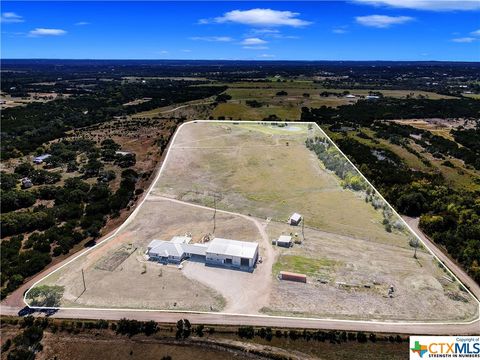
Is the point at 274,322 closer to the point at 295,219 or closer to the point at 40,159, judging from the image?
the point at 295,219

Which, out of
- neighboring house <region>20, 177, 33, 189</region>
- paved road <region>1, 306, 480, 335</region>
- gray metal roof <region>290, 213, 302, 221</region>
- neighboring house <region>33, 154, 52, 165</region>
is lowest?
paved road <region>1, 306, 480, 335</region>

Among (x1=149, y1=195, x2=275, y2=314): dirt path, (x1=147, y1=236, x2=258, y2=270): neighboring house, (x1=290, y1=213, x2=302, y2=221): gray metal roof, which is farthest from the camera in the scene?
(x1=290, y1=213, x2=302, y2=221): gray metal roof

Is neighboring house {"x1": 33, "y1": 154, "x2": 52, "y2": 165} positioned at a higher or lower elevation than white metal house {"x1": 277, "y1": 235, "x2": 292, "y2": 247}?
higher

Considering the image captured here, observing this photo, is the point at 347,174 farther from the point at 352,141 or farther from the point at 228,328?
the point at 228,328

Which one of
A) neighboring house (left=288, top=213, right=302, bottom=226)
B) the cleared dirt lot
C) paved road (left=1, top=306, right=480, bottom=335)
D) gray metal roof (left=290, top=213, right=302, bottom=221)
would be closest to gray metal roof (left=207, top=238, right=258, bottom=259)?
the cleared dirt lot

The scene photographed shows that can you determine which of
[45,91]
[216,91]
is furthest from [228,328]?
[45,91]

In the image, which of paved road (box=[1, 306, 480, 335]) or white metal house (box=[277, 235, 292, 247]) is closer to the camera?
paved road (box=[1, 306, 480, 335])

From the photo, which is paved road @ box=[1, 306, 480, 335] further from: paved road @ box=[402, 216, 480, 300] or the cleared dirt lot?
paved road @ box=[402, 216, 480, 300]

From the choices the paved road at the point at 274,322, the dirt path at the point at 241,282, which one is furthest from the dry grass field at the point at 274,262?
the paved road at the point at 274,322
